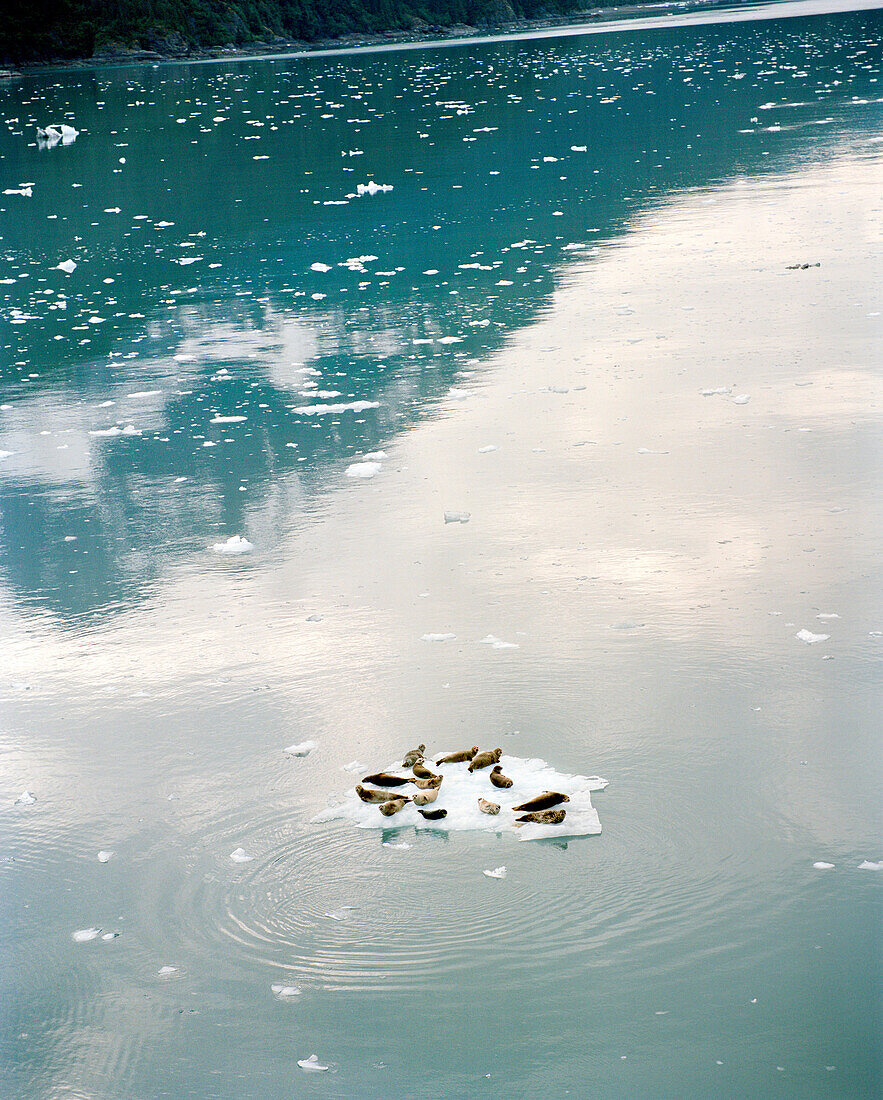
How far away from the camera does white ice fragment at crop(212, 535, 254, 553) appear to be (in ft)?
14.9

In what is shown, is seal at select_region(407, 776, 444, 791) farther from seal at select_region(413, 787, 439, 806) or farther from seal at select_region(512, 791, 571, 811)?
seal at select_region(512, 791, 571, 811)

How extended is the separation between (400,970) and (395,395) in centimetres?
409

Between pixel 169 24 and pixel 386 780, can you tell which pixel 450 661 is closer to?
pixel 386 780

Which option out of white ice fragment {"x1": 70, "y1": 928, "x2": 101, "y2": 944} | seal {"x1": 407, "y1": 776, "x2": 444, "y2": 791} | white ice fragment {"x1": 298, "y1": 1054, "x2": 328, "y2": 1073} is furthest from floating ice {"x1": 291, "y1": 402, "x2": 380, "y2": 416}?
white ice fragment {"x1": 298, "y1": 1054, "x2": 328, "y2": 1073}

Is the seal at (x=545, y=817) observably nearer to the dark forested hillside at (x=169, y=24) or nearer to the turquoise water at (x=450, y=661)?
the turquoise water at (x=450, y=661)

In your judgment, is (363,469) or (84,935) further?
(363,469)

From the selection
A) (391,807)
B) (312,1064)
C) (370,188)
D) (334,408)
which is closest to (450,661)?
(391,807)

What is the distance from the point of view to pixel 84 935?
8.78ft

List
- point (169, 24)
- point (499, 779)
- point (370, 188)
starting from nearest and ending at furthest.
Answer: point (499, 779) < point (370, 188) < point (169, 24)

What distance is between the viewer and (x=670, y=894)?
8.59 ft

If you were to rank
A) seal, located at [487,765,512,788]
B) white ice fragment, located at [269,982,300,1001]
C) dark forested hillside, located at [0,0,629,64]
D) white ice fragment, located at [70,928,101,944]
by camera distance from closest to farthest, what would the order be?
white ice fragment, located at [269,982,300,1001] < white ice fragment, located at [70,928,101,944] < seal, located at [487,765,512,788] < dark forested hillside, located at [0,0,629,64]

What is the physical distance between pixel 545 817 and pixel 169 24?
2171 inches

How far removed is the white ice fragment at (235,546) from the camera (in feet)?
14.9

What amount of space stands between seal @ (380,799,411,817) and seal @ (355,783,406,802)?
0.07 ft
